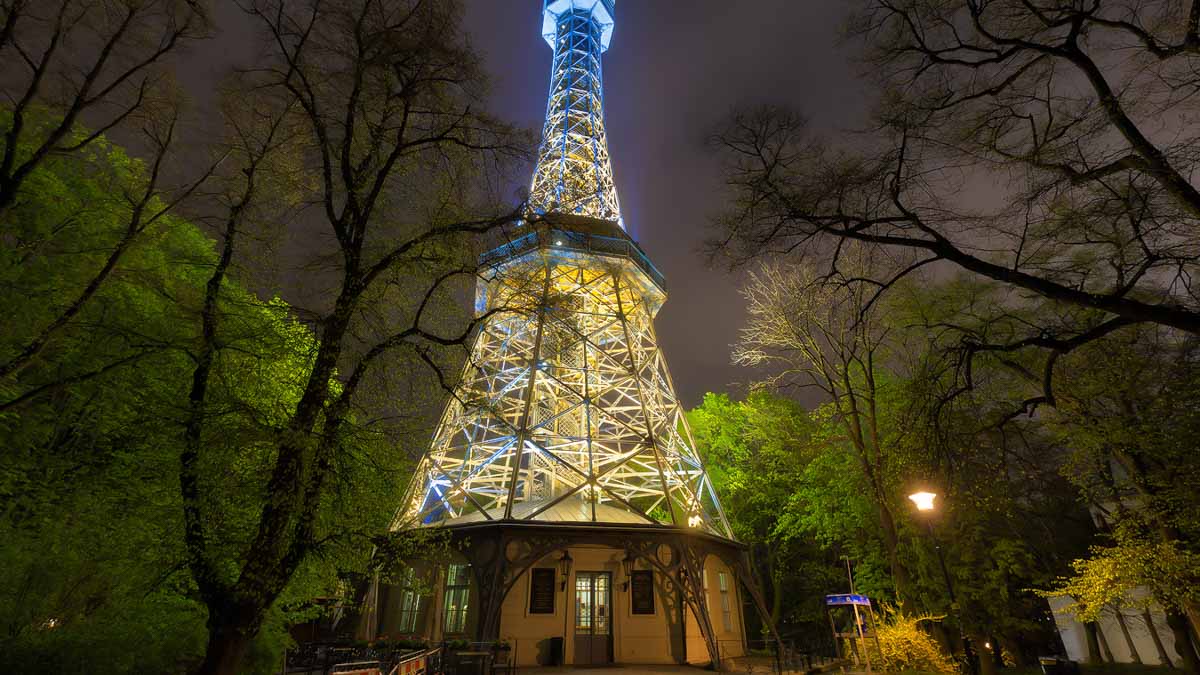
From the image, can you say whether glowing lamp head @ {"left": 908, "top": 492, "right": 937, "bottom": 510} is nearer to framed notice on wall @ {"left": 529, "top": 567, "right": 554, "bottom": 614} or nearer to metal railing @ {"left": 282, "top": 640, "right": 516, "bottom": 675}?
metal railing @ {"left": 282, "top": 640, "right": 516, "bottom": 675}

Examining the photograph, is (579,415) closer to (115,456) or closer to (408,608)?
(408,608)

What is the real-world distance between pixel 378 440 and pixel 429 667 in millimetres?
6106

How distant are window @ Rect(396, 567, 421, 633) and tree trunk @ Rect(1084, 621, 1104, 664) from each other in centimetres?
3425

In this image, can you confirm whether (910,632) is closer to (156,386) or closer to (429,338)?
(429,338)

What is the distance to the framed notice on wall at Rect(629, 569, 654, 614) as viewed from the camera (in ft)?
57.6

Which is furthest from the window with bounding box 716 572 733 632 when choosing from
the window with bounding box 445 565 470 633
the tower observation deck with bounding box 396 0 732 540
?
the window with bounding box 445 565 470 633

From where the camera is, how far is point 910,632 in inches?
557

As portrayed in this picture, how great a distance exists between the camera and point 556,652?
16.2 metres

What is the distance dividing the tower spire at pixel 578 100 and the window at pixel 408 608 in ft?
60.2

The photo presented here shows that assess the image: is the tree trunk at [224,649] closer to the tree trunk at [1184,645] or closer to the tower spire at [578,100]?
the tree trunk at [1184,645]

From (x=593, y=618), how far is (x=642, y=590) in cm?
174

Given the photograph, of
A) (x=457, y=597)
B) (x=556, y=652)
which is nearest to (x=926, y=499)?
(x=556, y=652)

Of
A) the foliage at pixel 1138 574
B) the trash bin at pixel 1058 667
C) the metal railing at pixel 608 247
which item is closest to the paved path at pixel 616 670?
the foliage at pixel 1138 574

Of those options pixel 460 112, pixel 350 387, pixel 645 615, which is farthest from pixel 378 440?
pixel 645 615
